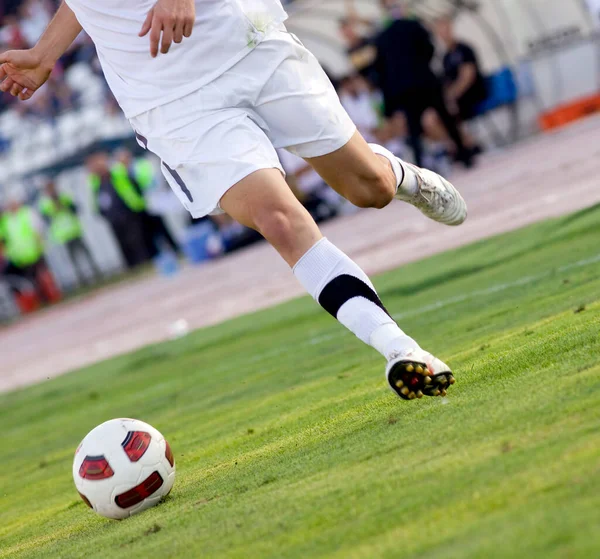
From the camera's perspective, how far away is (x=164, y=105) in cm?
414

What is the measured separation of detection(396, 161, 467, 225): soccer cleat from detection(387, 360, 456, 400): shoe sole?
4.25ft

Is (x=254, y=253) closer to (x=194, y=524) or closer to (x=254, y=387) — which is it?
(x=254, y=387)

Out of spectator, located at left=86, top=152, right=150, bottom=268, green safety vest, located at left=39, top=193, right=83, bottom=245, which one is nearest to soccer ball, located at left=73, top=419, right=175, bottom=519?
spectator, located at left=86, top=152, right=150, bottom=268

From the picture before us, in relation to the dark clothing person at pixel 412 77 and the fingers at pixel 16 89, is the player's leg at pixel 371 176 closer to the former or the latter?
the fingers at pixel 16 89

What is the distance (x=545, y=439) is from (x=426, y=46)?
1237 centimetres

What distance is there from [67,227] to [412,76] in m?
9.94

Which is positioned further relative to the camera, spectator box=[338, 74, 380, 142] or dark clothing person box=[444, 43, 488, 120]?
spectator box=[338, 74, 380, 142]

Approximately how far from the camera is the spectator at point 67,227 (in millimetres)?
22469

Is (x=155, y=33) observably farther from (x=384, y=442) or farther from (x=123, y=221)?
(x=123, y=221)

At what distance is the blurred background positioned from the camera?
16062mm

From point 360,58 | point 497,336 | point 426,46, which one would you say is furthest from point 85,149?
point 497,336

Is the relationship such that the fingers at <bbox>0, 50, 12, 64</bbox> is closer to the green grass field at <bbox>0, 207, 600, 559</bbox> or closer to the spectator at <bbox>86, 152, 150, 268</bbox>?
the green grass field at <bbox>0, 207, 600, 559</bbox>

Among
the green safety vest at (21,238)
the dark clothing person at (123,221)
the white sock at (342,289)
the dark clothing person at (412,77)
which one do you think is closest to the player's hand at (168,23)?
the white sock at (342,289)

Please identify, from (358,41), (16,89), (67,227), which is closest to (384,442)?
(16,89)
